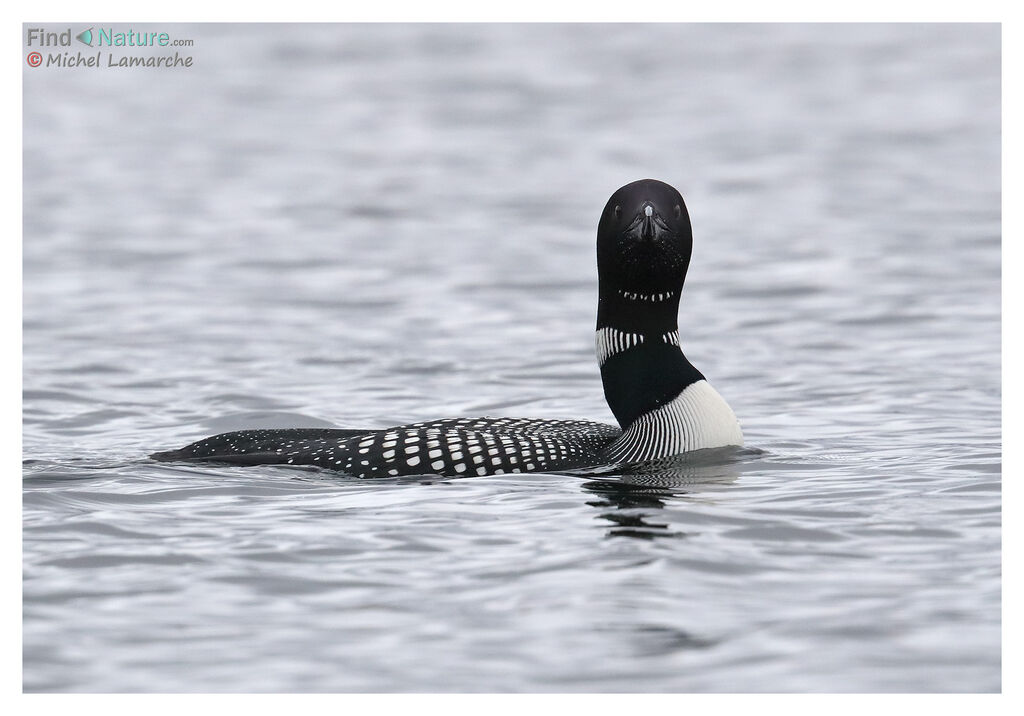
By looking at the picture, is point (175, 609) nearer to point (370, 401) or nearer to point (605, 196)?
point (370, 401)

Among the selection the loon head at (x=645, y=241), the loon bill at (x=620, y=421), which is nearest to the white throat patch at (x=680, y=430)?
the loon bill at (x=620, y=421)

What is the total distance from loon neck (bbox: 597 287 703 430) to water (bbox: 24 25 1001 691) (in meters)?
0.37

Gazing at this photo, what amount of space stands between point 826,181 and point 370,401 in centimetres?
824

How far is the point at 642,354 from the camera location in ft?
20.7

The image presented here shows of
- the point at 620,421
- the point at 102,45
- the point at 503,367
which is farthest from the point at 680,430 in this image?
the point at 102,45

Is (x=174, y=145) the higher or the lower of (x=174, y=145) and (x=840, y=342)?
the higher

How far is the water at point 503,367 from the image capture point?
4.25 m

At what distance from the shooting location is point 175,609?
4.45 metres

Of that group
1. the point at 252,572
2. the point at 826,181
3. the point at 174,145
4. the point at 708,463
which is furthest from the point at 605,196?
the point at 252,572

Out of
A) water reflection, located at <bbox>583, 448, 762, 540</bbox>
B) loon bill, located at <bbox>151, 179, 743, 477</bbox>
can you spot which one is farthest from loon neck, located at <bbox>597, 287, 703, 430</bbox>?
water reflection, located at <bbox>583, 448, 762, 540</bbox>

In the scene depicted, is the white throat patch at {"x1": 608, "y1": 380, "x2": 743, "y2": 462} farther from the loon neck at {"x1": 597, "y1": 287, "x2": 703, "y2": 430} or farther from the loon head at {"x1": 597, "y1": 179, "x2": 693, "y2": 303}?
the loon head at {"x1": 597, "y1": 179, "x2": 693, "y2": 303}

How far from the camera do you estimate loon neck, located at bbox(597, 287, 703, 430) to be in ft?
20.5

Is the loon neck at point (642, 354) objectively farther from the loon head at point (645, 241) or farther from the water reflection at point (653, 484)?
the water reflection at point (653, 484)

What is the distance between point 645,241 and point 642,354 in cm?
50
